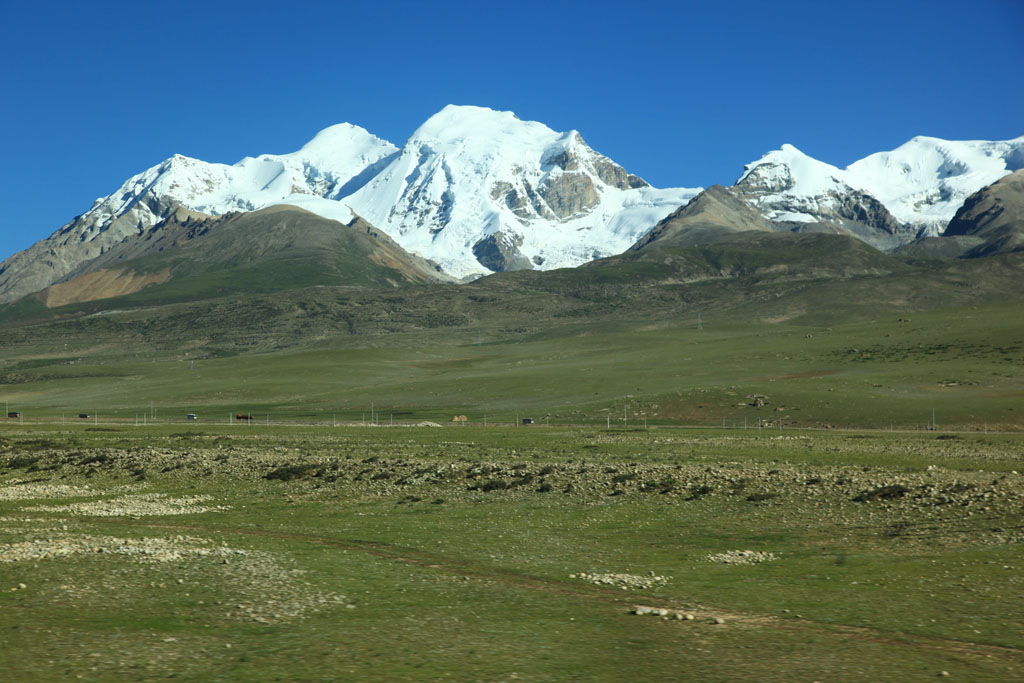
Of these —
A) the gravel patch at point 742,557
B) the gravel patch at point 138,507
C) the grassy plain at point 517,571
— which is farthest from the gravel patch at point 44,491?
the gravel patch at point 742,557

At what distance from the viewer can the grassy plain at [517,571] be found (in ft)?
65.7

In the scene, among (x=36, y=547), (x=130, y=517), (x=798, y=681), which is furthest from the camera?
(x=130, y=517)

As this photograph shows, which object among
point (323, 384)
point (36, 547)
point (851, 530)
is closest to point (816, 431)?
point (851, 530)

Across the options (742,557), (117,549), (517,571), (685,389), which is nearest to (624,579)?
(517,571)

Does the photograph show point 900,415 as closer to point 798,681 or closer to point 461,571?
point 461,571

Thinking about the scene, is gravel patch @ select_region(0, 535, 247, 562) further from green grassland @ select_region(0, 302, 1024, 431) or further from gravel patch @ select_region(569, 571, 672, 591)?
green grassland @ select_region(0, 302, 1024, 431)

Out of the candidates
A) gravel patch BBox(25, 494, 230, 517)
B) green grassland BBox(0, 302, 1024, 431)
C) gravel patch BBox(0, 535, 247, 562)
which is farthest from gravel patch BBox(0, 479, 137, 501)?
green grassland BBox(0, 302, 1024, 431)

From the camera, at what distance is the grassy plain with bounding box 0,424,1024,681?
788 inches

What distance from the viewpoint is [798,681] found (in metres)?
18.4

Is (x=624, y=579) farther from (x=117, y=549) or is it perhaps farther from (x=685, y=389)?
(x=685, y=389)

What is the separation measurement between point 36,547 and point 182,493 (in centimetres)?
1972

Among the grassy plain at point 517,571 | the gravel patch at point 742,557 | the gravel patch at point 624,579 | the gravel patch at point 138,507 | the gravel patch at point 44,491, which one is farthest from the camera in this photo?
the gravel patch at point 44,491

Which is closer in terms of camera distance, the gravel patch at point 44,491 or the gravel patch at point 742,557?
the gravel patch at point 742,557

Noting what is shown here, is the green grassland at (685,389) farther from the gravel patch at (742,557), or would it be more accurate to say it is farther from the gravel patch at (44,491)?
the gravel patch at (742,557)
